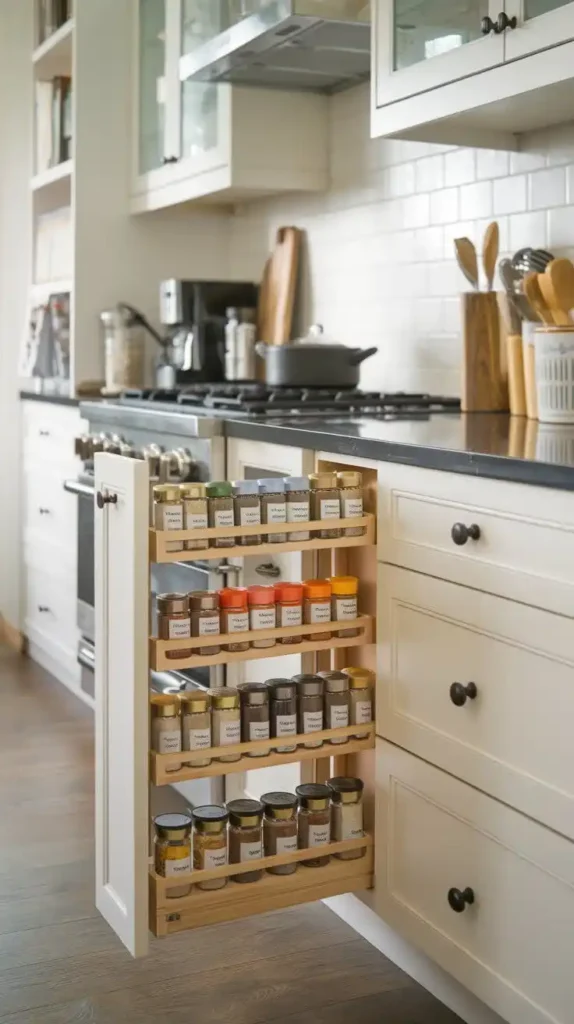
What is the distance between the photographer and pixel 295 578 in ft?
7.64

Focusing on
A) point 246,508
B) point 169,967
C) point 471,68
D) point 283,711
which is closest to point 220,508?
point 246,508

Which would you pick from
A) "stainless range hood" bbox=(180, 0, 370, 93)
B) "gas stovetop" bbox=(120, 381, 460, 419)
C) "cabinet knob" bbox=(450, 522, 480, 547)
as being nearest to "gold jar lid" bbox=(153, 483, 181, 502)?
"cabinet knob" bbox=(450, 522, 480, 547)

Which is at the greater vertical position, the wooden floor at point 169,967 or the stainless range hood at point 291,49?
the stainless range hood at point 291,49

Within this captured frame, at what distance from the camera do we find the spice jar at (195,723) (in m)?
1.93

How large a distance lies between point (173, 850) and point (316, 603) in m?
0.45

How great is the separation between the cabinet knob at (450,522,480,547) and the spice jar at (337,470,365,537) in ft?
0.91

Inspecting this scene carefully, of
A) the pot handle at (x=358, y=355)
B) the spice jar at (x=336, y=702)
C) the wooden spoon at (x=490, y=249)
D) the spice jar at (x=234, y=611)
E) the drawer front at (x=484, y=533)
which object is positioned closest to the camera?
the drawer front at (x=484, y=533)

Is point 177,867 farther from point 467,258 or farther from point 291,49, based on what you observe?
point 291,49

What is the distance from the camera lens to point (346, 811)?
2.09 meters

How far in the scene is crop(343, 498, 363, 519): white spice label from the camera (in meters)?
2.03

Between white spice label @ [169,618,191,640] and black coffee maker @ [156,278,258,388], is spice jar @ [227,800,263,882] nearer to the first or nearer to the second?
white spice label @ [169,618,191,640]

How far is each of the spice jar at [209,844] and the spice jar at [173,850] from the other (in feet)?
0.11

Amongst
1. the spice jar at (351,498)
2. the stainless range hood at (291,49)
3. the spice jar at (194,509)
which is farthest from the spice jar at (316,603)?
the stainless range hood at (291,49)

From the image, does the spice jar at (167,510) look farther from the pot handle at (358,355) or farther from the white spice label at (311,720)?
the pot handle at (358,355)
